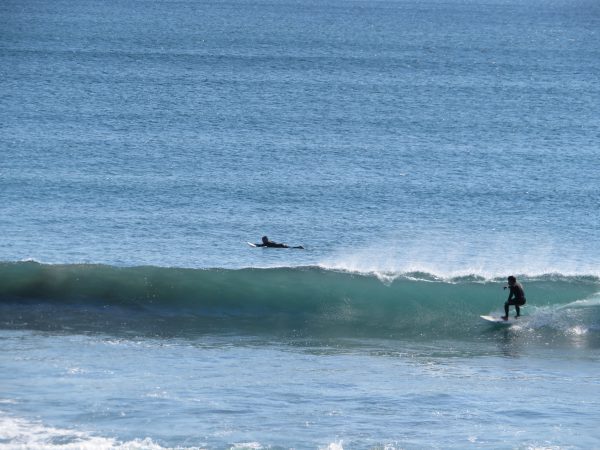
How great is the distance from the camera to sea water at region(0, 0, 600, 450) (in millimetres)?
26234

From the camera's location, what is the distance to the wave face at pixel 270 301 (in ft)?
112

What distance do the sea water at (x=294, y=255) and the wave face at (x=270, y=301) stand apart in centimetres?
9

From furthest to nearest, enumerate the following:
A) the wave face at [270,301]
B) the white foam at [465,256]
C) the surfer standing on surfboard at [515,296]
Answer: the white foam at [465,256], the wave face at [270,301], the surfer standing on surfboard at [515,296]

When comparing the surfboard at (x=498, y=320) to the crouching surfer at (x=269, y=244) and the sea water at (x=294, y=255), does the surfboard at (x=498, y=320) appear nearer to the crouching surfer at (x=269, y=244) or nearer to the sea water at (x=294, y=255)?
the sea water at (x=294, y=255)

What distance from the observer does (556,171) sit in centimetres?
6028

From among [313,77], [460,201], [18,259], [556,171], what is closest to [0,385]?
[18,259]

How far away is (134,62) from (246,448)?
77.7m

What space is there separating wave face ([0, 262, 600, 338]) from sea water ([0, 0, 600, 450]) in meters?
0.09

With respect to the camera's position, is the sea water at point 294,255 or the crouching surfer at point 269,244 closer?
the sea water at point 294,255

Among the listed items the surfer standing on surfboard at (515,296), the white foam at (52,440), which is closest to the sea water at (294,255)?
the white foam at (52,440)

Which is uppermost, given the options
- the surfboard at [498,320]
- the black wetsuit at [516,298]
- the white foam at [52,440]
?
the black wetsuit at [516,298]

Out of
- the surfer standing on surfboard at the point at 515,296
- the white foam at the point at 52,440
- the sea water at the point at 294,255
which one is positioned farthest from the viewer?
the surfer standing on surfboard at the point at 515,296

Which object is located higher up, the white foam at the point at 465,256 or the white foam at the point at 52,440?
the white foam at the point at 465,256

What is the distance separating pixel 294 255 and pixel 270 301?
768 cm
